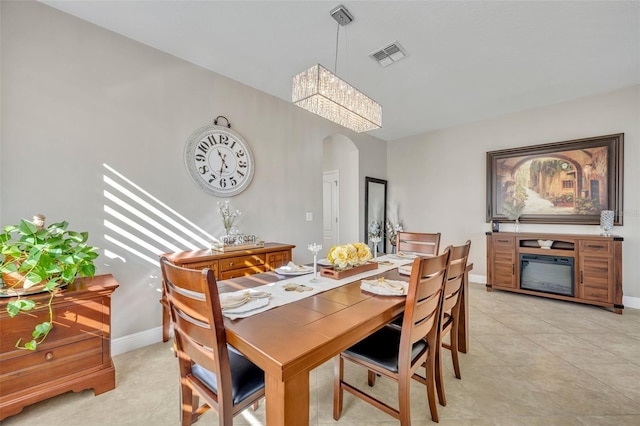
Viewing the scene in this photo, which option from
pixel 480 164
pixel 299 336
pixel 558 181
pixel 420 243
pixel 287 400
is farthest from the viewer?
pixel 480 164

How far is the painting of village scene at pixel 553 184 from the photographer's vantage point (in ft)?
11.2

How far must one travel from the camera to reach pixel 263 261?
2.72 metres

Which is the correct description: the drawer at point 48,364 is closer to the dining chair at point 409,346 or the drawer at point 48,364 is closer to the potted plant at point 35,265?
the potted plant at point 35,265

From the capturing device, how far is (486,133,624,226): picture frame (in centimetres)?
334

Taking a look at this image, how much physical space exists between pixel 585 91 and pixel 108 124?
541 cm

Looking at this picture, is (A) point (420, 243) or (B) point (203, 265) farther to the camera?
(A) point (420, 243)

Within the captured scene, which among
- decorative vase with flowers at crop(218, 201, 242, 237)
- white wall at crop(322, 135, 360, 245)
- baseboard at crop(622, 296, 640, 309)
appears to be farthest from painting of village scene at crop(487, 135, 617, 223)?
decorative vase with flowers at crop(218, 201, 242, 237)

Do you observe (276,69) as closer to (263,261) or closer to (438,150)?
(263,261)

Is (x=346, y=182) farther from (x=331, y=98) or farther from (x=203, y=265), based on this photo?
(x=203, y=265)

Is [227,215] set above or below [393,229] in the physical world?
above

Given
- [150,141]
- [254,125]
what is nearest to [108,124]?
[150,141]

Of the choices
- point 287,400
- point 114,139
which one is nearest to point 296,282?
point 287,400

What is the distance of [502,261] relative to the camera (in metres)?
3.85

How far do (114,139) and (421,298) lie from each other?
267 cm
